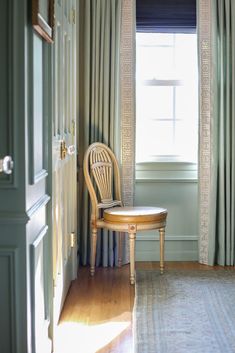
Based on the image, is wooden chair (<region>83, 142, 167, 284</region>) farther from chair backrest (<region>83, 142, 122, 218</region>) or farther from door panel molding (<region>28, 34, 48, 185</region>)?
door panel molding (<region>28, 34, 48, 185</region>)

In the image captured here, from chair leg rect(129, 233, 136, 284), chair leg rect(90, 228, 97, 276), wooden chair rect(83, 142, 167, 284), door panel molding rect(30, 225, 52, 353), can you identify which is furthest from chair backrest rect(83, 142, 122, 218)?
door panel molding rect(30, 225, 52, 353)

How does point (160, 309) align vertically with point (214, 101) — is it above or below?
below

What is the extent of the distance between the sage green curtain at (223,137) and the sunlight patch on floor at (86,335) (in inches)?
60.7

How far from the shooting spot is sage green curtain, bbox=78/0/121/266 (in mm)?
4633

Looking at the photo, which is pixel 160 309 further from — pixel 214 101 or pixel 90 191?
pixel 214 101

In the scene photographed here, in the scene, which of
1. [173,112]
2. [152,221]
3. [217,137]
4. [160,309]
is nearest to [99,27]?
[173,112]

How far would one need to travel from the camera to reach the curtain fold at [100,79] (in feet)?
15.2

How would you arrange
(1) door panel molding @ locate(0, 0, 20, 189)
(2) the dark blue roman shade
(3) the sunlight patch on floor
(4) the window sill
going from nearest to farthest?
(1) door panel molding @ locate(0, 0, 20, 189) → (3) the sunlight patch on floor → (2) the dark blue roman shade → (4) the window sill

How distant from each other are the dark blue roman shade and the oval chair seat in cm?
151

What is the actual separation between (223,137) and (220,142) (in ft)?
0.15

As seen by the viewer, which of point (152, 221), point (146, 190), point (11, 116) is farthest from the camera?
point (146, 190)

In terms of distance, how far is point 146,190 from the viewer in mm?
4938

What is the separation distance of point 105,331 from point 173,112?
225cm

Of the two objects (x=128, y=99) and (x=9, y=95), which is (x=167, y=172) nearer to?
(x=128, y=99)
